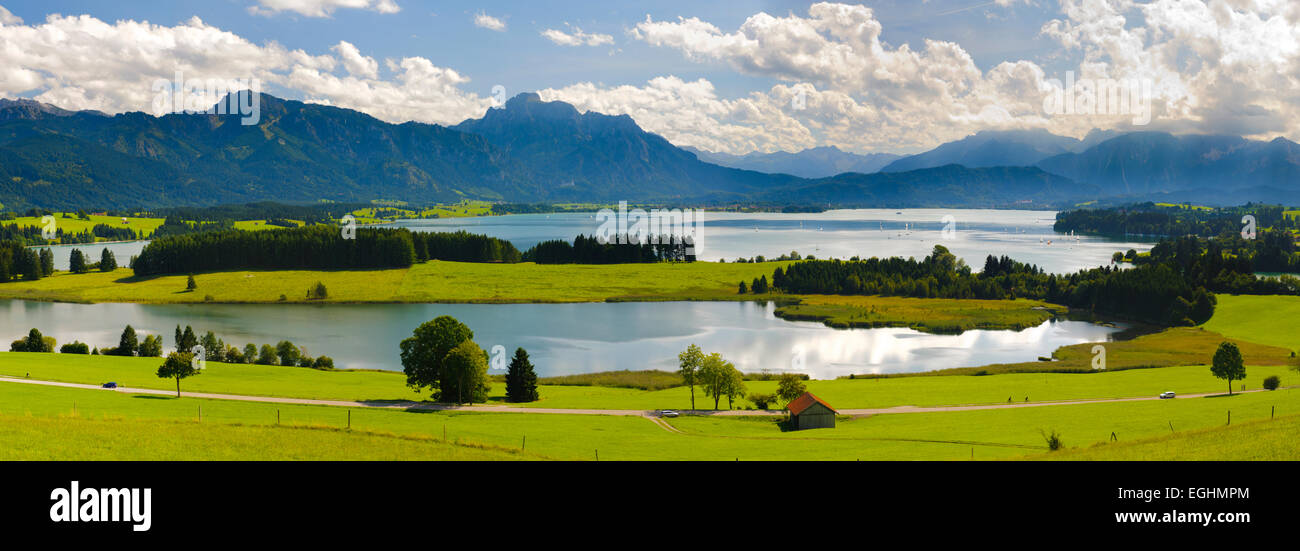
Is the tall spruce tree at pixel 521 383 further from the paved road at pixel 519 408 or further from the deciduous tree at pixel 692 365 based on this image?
the deciduous tree at pixel 692 365

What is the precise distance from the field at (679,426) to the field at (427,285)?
231ft

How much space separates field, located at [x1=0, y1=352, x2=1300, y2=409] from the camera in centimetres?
4325

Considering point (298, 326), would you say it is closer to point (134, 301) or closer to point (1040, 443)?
point (134, 301)

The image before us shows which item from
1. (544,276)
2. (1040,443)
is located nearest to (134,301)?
(544,276)

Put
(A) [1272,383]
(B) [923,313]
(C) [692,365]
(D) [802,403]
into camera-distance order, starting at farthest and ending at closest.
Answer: (B) [923,313], (C) [692,365], (A) [1272,383], (D) [802,403]

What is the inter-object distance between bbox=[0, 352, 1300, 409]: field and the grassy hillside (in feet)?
68.0

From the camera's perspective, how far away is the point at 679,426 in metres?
36.1

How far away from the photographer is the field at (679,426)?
80.8ft

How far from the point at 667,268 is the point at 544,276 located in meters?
23.3

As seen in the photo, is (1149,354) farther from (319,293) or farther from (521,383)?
(319,293)

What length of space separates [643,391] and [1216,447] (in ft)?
114

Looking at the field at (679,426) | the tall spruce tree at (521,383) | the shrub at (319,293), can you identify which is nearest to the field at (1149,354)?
the field at (679,426)

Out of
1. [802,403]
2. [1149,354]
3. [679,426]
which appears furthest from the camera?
[1149,354]

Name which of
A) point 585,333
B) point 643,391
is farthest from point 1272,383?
point 585,333
